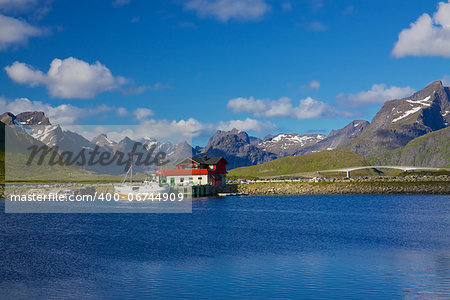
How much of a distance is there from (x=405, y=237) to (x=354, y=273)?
21.8 meters

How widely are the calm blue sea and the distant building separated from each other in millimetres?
70706

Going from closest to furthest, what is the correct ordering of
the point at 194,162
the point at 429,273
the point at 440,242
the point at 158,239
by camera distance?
the point at 429,273 < the point at 440,242 < the point at 158,239 < the point at 194,162

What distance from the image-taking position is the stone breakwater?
14050 cm

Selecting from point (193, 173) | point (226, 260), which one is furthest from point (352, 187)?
point (226, 260)

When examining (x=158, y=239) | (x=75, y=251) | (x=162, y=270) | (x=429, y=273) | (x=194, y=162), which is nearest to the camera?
(x=429, y=273)

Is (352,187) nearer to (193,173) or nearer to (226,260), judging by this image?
(193,173)

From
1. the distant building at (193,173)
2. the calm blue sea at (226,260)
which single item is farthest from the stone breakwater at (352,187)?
the calm blue sea at (226,260)

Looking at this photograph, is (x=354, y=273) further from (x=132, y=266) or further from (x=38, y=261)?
(x=38, y=261)

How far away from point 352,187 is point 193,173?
54.4 meters

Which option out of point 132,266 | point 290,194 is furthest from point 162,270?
point 290,194

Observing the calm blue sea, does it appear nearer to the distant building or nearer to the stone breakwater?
the distant building

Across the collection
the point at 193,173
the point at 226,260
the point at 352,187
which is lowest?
the point at 226,260

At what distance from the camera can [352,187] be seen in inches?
5733

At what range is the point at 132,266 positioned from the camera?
Answer: 34312mm
